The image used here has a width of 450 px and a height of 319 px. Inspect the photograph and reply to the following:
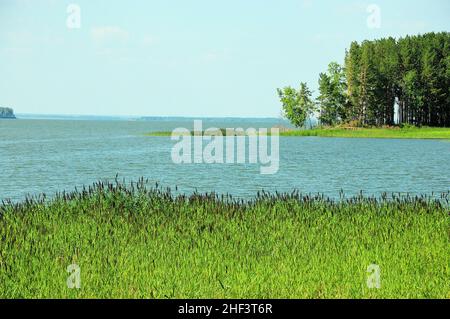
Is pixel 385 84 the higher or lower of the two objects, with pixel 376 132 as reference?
higher

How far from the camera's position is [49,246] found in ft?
45.9

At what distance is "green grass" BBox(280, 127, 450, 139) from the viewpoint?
8738 cm

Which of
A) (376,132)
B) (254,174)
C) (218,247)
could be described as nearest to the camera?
(218,247)

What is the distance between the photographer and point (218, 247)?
1402cm

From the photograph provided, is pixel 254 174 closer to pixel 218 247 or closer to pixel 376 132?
pixel 218 247

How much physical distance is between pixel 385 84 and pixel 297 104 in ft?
46.4

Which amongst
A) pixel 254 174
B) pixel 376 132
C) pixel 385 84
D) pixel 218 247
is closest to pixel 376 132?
pixel 376 132

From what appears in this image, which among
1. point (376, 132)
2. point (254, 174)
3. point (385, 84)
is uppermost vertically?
point (385, 84)

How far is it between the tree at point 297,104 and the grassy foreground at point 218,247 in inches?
3140

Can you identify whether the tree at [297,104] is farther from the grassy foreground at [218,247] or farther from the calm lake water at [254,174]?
the grassy foreground at [218,247]

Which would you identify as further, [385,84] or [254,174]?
[385,84]

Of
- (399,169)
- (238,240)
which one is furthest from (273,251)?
(399,169)

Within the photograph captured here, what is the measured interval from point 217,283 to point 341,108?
284 ft
